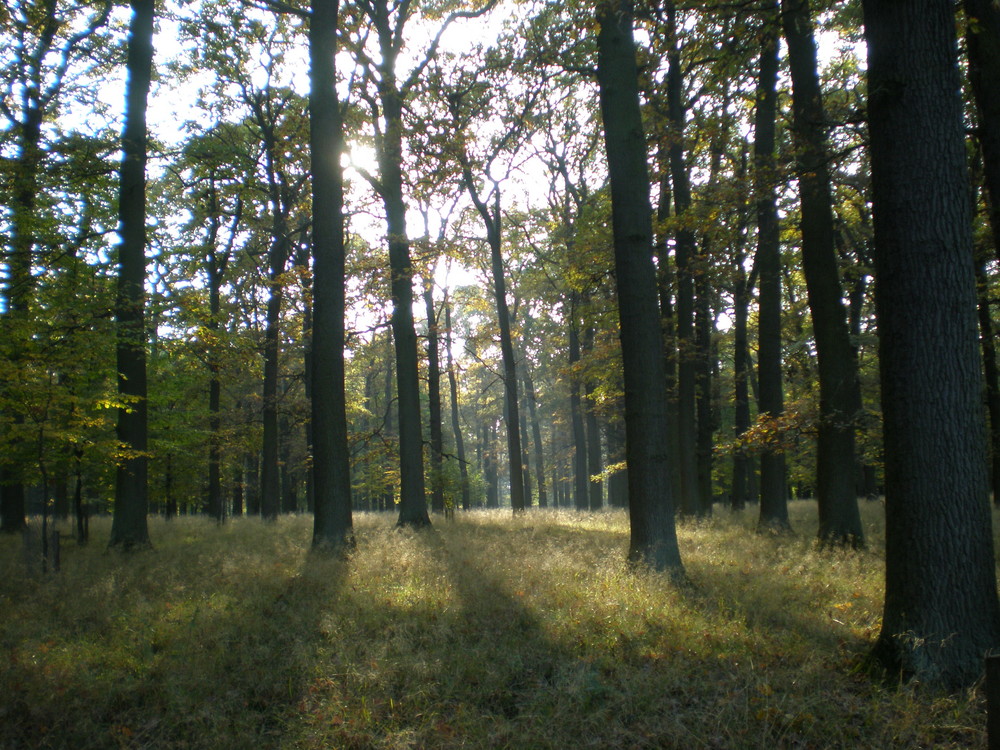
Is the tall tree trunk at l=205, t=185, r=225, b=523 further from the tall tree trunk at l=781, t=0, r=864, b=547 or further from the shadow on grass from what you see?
the tall tree trunk at l=781, t=0, r=864, b=547

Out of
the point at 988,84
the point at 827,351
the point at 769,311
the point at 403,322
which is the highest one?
the point at 988,84

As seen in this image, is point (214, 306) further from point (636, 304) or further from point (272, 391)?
point (636, 304)

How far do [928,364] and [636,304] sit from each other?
416 cm

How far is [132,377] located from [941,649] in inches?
529

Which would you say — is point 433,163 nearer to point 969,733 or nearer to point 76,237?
point 76,237

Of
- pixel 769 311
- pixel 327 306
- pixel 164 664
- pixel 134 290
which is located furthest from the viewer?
pixel 769 311

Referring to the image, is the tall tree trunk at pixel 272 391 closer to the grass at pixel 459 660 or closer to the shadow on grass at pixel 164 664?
the grass at pixel 459 660

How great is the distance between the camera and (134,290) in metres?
12.2

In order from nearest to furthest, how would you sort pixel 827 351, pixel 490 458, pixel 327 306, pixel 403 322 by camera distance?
pixel 827 351 → pixel 327 306 → pixel 403 322 → pixel 490 458

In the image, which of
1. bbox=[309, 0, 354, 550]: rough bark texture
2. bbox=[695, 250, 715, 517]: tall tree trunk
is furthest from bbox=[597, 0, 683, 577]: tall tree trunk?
bbox=[695, 250, 715, 517]: tall tree trunk

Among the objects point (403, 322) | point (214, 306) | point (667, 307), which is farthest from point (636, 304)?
point (214, 306)

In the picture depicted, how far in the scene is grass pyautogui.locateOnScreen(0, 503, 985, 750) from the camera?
166 inches

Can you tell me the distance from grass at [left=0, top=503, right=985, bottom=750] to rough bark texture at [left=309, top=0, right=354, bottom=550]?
86.3 inches

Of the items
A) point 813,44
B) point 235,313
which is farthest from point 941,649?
point 235,313
